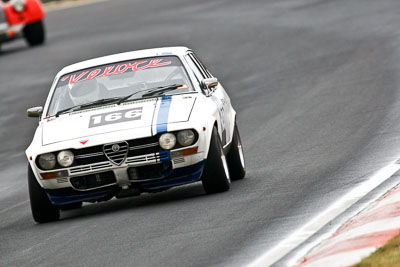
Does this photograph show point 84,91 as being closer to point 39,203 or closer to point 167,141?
point 39,203

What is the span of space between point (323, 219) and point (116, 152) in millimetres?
2079

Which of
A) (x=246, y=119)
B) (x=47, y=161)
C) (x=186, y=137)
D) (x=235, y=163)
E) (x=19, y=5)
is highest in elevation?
(x=47, y=161)

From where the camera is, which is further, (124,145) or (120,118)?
(120,118)

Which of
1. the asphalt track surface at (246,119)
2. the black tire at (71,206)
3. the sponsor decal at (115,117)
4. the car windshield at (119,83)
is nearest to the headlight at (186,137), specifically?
the sponsor decal at (115,117)

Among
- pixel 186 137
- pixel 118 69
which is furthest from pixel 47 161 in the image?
pixel 118 69

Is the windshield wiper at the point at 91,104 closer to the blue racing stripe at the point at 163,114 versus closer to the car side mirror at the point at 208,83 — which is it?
the blue racing stripe at the point at 163,114

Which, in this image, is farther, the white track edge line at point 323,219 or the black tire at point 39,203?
the black tire at point 39,203

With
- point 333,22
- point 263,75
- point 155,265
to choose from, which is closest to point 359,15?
point 333,22

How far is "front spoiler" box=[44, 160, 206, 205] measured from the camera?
9.70 metres

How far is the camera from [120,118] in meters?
9.83

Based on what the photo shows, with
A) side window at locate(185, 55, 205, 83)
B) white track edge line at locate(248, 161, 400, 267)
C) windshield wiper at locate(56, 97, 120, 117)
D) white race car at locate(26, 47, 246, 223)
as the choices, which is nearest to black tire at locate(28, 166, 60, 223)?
white race car at locate(26, 47, 246, 223)

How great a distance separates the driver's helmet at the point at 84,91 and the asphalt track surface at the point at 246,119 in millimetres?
1004

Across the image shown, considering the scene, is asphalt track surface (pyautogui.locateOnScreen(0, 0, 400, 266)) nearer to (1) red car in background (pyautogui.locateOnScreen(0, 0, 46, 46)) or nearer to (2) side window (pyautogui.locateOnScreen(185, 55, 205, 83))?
(1) red car in background (pyautogui.locateOnScreen(0, 0, 46, 46))

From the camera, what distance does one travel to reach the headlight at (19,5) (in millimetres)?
27548
